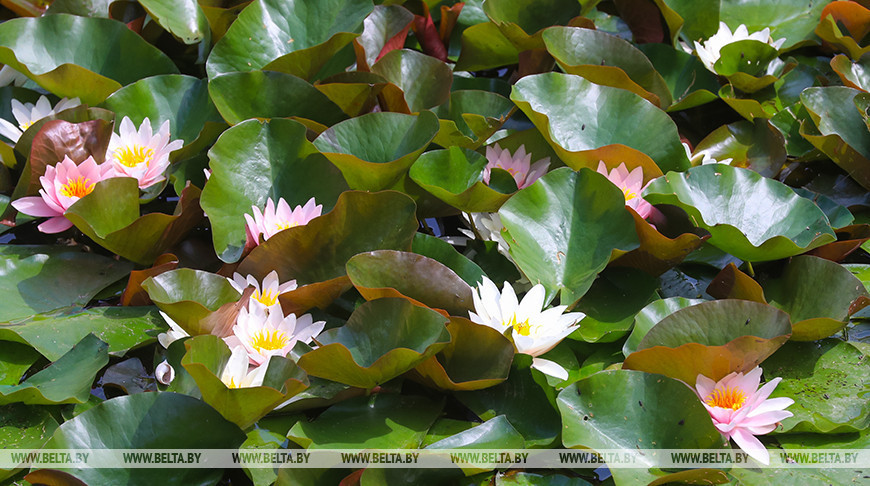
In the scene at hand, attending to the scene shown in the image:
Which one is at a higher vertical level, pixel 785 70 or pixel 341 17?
pixel 341 17

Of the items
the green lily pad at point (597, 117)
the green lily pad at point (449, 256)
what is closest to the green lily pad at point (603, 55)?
the green lily pad at point (597, 117)

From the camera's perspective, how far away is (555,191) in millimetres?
1534

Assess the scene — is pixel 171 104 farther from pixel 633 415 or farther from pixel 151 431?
pixel 633 415

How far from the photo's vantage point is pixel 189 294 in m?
1.31

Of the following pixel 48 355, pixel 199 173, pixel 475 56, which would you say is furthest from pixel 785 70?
pixel 48 355

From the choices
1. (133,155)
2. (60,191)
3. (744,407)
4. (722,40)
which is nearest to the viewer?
(744,407)

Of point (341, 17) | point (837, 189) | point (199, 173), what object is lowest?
point (837, 189)

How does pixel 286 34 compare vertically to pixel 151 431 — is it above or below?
above

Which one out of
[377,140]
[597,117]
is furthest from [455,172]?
[597,117]

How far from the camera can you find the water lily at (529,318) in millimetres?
1278

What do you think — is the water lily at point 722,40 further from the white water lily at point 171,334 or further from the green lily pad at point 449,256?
the white water lily at point 171,334

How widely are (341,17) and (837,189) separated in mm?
1402

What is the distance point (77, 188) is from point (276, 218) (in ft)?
1.54

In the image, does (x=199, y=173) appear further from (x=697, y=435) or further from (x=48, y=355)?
(x=697, y=435)
